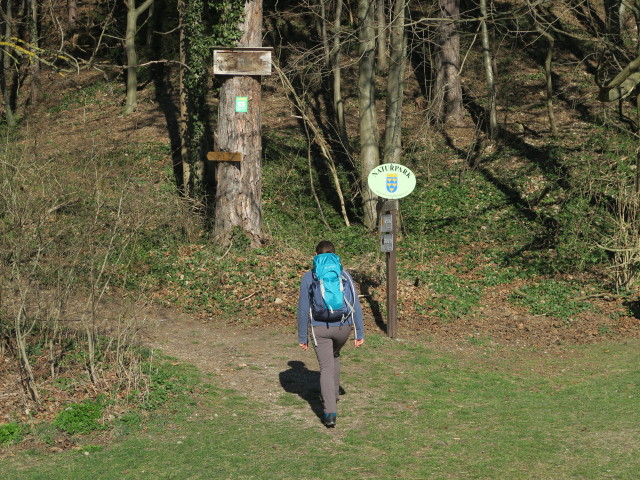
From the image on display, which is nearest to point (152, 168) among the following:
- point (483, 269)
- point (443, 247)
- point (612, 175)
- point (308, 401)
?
point (443, 247)

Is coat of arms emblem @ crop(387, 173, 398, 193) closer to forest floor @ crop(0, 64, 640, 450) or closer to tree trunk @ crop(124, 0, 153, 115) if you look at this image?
forest floor @ crop(0, 64, 640, 450)

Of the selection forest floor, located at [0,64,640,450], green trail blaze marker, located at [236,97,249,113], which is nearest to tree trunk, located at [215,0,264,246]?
green trail blaze marker, located at [236,97,249,113]

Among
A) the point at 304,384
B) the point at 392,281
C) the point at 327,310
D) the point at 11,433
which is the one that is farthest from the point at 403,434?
the point at 392,281

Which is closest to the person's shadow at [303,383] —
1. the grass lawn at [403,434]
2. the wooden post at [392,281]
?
the grass lawn at [403,434]

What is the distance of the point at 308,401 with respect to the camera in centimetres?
Answer: 845

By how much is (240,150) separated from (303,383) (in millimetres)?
6411

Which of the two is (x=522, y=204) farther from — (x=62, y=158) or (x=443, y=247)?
(x=62, y=158)

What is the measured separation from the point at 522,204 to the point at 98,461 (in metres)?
13.3

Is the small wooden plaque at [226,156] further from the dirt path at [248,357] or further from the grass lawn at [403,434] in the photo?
the grass lawn at [403,434]

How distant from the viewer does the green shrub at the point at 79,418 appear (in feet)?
23.5

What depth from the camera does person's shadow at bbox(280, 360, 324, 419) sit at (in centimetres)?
841

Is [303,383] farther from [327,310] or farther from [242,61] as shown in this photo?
[242,61]

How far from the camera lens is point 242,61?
1439 cm

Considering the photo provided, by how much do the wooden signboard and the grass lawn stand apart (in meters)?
6.39
